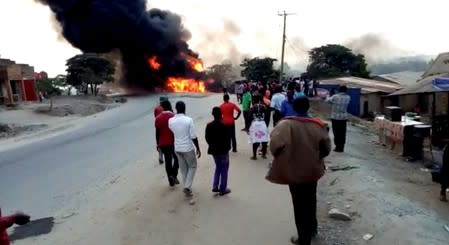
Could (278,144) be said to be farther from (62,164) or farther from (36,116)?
(36,116)

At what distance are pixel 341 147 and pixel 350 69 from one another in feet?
127

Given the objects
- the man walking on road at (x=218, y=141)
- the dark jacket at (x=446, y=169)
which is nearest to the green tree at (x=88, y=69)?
the man walking on road at (x=218, y=141)

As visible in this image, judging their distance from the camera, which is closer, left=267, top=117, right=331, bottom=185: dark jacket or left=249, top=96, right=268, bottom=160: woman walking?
left=267, top=117, right=331, bottom=185: dark jacket

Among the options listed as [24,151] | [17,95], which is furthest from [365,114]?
[17,95]

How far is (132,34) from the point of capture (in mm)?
45125

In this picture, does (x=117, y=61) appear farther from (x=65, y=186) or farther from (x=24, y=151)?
(x=65, y=186)

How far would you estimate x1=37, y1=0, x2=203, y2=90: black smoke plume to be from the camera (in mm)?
41969

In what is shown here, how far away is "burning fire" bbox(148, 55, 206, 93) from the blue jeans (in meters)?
43.3

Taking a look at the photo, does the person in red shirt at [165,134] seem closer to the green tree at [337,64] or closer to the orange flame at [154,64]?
the green tree at [337,64]

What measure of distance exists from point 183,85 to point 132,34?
362 inches

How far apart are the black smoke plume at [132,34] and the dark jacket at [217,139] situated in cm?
3791

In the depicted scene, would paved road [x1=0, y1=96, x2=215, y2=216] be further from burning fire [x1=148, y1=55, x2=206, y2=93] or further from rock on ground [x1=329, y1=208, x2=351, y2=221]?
burning fire [x1=148, y1=55, x2=206, y2=93]

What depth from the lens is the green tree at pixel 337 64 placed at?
46750 mm

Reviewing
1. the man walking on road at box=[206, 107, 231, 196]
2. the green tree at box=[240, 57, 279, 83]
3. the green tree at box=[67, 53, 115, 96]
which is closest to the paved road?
the man walking on road at box=[206, 107, 231, 196]
